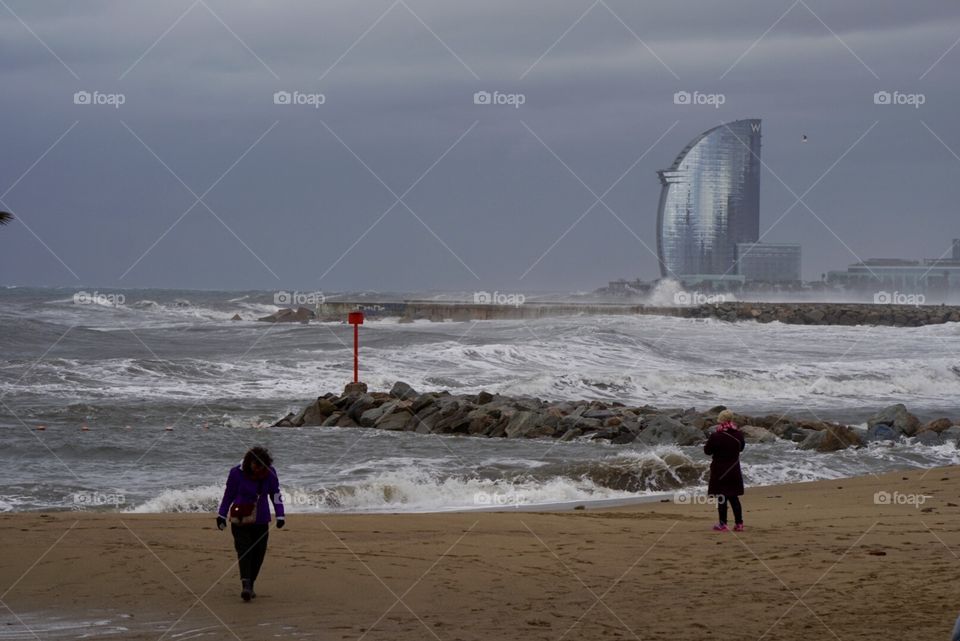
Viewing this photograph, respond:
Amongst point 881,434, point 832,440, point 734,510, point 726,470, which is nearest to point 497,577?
point 734,510

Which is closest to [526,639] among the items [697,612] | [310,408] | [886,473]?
[697,612]

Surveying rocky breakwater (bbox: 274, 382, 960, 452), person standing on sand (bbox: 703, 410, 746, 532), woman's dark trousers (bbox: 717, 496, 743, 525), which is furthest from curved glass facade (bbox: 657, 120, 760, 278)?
woman's dark trousers (bbox: 717, 496, 743, 525)

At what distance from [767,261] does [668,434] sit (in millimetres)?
109836

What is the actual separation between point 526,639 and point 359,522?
4.82 metres

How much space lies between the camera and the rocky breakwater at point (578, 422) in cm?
1886

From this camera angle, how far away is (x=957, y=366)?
32.8m

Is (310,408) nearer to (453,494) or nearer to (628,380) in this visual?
(453,494)

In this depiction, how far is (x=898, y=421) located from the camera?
19.7 meters

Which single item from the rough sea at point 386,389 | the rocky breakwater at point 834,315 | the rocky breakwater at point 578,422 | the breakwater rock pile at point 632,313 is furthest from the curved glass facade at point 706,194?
the rocky breakwater at point 578,422

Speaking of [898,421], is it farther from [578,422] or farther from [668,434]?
[578,422]

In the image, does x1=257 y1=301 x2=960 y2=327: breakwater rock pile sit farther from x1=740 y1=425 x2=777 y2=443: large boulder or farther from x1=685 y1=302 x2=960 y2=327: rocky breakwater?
x1=740 y1=425 x2=777 y2=443: large boulder

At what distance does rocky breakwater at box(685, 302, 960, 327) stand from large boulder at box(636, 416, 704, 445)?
171 feet

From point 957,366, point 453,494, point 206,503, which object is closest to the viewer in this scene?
point 206,503

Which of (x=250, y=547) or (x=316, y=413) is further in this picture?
(x=316, y=413)
